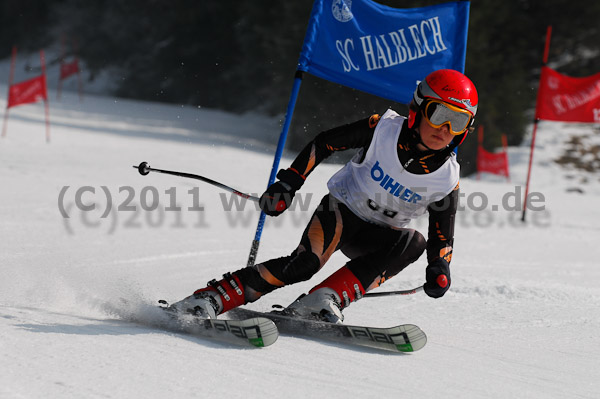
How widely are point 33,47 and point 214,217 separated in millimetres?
31092

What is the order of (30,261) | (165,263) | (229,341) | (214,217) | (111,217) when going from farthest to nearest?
1. (214,217)
2. (111,217)
3. (165,263)
4. (30,261)
5. (229,341)

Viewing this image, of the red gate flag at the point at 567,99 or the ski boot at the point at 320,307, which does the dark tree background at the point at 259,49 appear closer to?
the red gate flag at the point at 567,99

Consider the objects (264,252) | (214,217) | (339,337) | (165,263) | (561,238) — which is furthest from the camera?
(561,238)

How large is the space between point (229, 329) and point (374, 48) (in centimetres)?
249

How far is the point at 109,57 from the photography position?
30.2 metres

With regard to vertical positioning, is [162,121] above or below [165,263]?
above

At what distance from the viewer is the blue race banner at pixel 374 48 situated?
4781 mm

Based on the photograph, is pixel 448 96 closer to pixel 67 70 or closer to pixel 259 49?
pixel 67 70

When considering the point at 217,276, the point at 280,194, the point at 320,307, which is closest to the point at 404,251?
the point at 320,307

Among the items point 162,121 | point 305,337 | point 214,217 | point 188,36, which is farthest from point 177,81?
point 305,337

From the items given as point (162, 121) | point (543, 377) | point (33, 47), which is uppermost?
point (33, 47)

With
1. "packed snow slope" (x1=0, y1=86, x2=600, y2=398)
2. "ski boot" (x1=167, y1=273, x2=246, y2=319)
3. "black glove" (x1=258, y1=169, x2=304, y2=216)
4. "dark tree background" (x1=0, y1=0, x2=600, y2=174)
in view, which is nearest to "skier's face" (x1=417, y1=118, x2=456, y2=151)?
"black glove" (x1=258, y1=169, x2=304, y2=216)

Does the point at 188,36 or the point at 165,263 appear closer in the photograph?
the point at 165,263

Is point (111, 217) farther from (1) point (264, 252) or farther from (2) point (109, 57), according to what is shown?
(2) point (109, 57)
